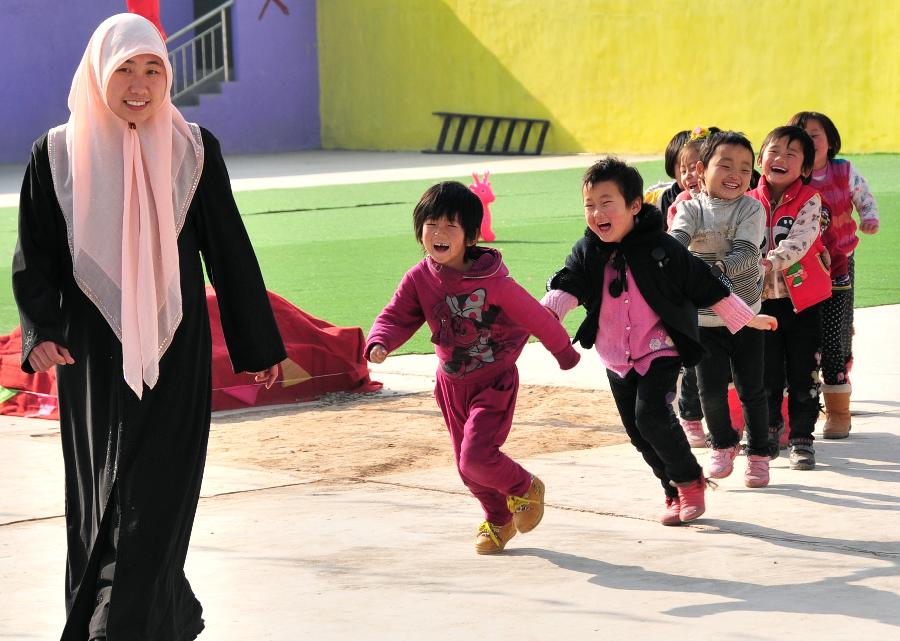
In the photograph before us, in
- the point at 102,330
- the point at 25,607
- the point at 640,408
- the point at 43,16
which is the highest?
the point at 43,16

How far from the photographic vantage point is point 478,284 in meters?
5.37

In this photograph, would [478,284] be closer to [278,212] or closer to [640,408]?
[640,408]

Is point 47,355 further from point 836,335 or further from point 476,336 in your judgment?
point 836,335

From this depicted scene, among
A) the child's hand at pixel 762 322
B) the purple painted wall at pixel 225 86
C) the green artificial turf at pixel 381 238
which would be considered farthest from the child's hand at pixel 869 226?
the purple painted wall at pixel 225 86

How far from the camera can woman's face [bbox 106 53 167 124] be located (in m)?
4.21

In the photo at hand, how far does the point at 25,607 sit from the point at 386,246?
11481 mm

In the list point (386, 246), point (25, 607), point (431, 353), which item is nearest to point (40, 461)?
→ point (25, 607)

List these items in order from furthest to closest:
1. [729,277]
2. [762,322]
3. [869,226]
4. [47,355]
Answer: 1. [869,226]
2. [729,277]
3. [762,322]
4. [47,355]

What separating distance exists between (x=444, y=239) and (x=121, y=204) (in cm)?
137

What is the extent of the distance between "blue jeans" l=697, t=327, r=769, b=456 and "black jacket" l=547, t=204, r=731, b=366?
715 millimetres

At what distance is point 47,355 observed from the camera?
163 inches

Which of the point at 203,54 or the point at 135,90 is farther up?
the point at 203,54

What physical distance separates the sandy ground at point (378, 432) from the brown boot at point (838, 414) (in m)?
0.91

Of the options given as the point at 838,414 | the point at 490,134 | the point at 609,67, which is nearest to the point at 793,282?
the point at 838,414
